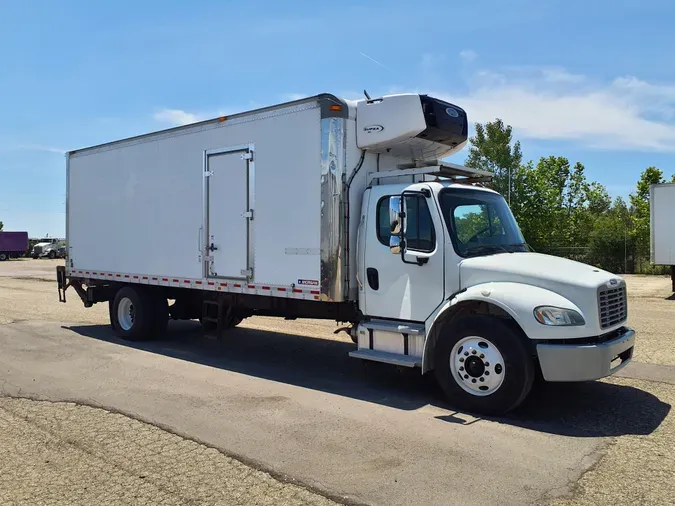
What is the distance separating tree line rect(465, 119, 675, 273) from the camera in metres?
32.3

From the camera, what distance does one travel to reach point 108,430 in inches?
211

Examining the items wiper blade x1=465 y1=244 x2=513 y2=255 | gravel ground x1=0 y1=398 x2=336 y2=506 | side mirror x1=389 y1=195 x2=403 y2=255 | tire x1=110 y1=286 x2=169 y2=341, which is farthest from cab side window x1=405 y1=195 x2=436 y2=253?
tire x1=110 y1=286 x2=169 y2=341

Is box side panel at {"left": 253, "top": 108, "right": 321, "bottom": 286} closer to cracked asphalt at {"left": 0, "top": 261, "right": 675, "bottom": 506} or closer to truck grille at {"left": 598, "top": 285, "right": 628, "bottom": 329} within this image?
cracked asphalt at {"left": 0, "top": 261, "right": 675, "bottom": 506}

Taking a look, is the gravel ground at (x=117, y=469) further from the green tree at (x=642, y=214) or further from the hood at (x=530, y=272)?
the green tree at (x=642, y=214)

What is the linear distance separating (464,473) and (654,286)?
69.9 ft

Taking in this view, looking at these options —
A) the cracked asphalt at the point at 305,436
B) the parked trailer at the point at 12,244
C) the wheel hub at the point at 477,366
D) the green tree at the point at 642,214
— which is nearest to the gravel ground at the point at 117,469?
the cracked asphalt at the point at 305,436

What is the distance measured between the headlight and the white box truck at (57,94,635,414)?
1 cm

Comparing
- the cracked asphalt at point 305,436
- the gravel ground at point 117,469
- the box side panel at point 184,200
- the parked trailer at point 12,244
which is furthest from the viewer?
the parked trailer at point 12,244

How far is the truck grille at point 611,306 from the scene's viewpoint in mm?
5613

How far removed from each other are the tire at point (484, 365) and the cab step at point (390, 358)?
29cm

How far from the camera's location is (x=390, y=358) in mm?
6602

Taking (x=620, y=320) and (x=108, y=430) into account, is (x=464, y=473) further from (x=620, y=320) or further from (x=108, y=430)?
(x=108, y=430)

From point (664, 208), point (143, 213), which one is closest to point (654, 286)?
point (664, 208)

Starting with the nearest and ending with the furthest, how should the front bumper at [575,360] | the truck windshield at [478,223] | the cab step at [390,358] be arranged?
the front bumper at [575,360] < the cab step at [390,358] < the truck windshield at [478,223]
